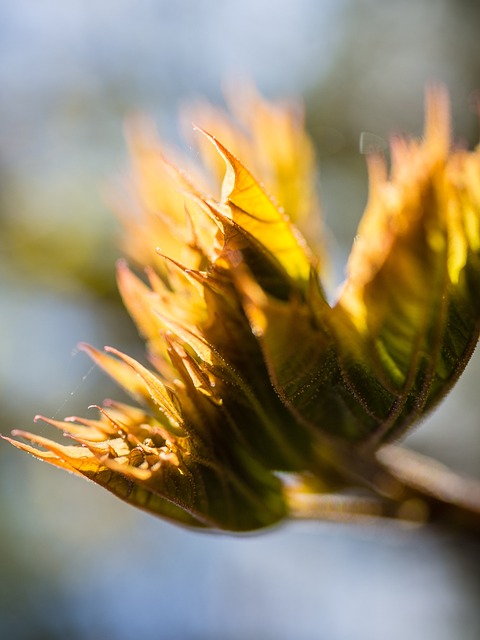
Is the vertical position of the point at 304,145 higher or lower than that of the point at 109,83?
lower

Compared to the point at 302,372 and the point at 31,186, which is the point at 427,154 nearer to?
the point at 302,372

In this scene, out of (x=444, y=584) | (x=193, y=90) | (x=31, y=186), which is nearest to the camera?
(x=31, y=186)

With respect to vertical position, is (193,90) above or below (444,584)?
above

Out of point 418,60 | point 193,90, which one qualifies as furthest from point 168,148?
point 418,60

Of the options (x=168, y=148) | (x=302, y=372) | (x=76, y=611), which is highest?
(x=168, y=148)

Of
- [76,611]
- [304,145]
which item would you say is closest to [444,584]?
[76,611]

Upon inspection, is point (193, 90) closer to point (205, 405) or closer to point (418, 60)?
point (418, 60)

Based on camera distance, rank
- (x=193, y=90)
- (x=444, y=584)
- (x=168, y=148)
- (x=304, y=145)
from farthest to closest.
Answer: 1. (x=444, y=584)
2. (x=193, y=90)
3. (x=304, y=145)
4. (x=168, y=148)

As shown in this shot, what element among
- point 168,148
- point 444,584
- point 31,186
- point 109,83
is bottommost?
point 444,584

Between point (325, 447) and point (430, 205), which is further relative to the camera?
point (325, 447)
